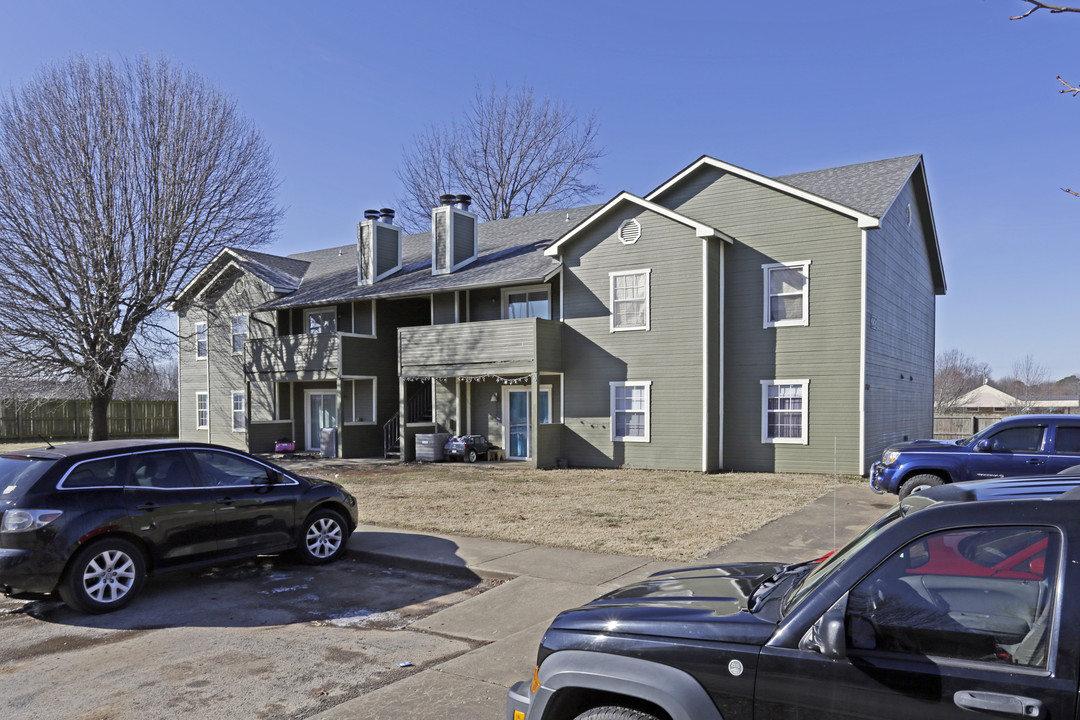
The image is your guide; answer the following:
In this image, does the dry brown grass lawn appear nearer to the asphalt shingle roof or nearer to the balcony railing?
the balcony railing

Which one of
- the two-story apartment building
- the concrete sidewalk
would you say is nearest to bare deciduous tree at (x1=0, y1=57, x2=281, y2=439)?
the two-story apartment building

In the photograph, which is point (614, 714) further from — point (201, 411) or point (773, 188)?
point (201, 411)

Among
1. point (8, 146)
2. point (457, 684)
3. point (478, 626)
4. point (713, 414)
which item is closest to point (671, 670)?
point (457, 684)

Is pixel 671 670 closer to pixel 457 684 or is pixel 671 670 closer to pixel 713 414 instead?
pixel 457 684

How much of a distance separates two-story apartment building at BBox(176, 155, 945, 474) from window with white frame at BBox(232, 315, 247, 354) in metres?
2.98

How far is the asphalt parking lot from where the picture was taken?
16.2ft

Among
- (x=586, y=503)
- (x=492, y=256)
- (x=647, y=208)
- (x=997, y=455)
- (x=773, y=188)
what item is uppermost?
(x=773, y=188)

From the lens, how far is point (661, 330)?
1925 centimetres

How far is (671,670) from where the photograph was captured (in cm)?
280

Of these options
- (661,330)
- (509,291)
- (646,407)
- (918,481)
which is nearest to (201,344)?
(509,291)

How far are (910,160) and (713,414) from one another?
9.16m

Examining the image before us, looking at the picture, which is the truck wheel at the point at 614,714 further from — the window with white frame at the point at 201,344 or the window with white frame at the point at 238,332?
the window with white frame at the point at 201,344

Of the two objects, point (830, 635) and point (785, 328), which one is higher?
point (785, 328)

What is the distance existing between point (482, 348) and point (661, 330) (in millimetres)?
5027
